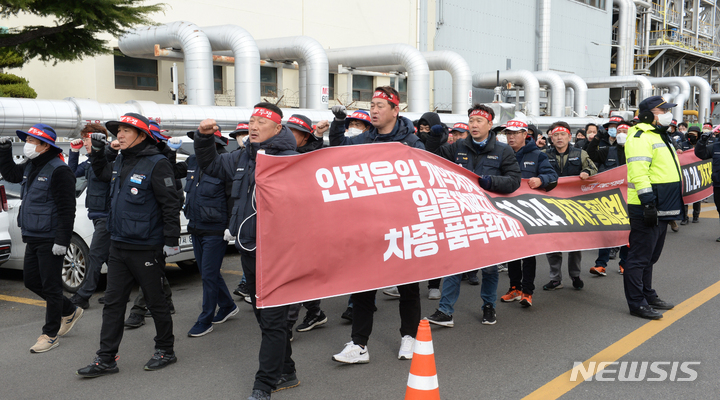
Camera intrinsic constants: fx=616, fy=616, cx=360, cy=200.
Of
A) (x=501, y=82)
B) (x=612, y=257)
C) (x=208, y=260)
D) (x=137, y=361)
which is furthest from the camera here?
(x=501, y=82)

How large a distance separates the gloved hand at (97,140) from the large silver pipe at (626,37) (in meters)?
42.3

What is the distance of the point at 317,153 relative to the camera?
4430mm

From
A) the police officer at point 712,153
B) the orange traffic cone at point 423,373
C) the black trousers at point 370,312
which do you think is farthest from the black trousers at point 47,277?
the police officer at point 712,153

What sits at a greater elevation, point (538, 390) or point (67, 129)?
point (67, 129)

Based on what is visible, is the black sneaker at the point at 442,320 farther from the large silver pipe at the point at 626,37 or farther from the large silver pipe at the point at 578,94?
the large silver pipe at the point at 626,37

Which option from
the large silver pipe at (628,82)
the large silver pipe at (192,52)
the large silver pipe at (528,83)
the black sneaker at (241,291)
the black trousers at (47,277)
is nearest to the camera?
the black trousers at (47,277)

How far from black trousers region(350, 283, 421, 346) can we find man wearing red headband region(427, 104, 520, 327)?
918 millimetres

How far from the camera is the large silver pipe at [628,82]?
116 ft

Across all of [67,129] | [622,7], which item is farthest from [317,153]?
[622,7]

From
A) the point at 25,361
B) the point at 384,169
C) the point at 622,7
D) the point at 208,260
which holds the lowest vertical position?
the point at 25,361

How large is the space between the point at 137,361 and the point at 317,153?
2305 millimetres

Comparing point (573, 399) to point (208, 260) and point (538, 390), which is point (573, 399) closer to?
point (538, 390)

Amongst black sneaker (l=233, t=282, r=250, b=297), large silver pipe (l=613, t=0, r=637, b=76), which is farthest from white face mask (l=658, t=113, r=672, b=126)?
large silver pipe (l=613, t=0, r=637, b=76)

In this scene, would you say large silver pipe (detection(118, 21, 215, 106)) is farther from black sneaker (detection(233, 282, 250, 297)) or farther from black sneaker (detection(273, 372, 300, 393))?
black sneaker (detection(273, 372, 300, 393))
